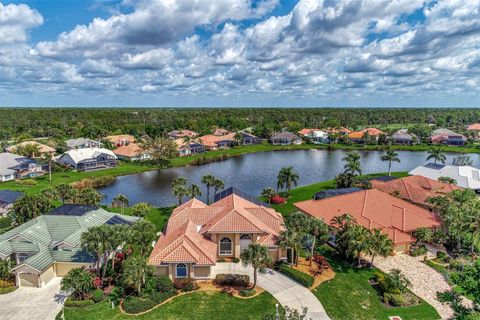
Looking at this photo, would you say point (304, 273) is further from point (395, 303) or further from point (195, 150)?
point (195, 150)

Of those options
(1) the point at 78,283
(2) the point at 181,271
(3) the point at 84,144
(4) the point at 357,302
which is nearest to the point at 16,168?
(3) the point at 84,144

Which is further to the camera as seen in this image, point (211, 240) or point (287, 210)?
point (287, 210)

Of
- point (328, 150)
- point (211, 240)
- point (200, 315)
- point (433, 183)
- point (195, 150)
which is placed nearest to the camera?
point (200, 315)

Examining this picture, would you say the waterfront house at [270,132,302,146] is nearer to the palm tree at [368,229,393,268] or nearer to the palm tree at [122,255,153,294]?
the palm tree at [368,229,393,268]

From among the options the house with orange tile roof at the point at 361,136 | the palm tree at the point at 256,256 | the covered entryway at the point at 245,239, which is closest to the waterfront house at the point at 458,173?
the covered entryway at the point at 245,239

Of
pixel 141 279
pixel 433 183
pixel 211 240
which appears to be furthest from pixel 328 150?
pixel 141 279

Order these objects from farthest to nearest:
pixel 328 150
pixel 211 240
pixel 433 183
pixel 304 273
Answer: pixel 328 150, pixel 433 183, pixel 211 240, pixel 304 273
